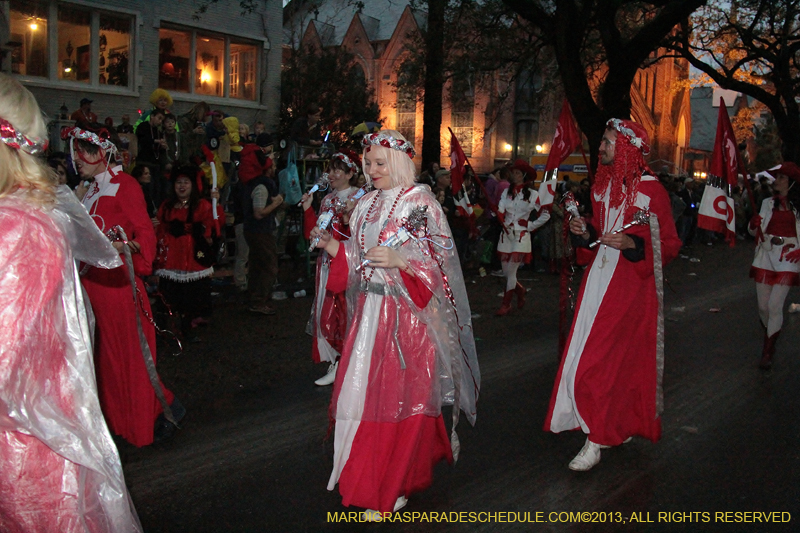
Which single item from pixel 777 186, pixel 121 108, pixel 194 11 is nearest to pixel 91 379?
pixel 777 186

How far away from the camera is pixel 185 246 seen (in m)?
7.11

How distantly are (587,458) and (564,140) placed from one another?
2.88 meters

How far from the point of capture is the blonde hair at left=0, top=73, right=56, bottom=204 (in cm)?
208

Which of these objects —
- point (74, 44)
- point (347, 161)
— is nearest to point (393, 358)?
point (347, 161)

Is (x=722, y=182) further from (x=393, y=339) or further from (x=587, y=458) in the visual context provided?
(x=393, y=339)

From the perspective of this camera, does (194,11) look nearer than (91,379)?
No

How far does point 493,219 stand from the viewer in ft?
44.2

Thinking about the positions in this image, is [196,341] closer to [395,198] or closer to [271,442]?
[271,442]

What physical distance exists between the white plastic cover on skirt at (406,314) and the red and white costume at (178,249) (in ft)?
12.3

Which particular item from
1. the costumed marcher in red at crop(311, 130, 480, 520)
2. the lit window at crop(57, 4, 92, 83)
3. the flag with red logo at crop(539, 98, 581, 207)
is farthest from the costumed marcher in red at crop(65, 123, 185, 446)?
the lit window at crop(57, 4, 92, 83)

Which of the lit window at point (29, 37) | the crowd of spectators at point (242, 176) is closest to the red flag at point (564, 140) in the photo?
the crowd of spectators at point (242, 176)

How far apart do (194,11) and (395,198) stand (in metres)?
15.4

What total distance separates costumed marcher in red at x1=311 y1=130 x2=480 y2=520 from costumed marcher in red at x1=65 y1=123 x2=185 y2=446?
1360mm

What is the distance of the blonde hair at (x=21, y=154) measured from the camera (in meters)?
2.08
